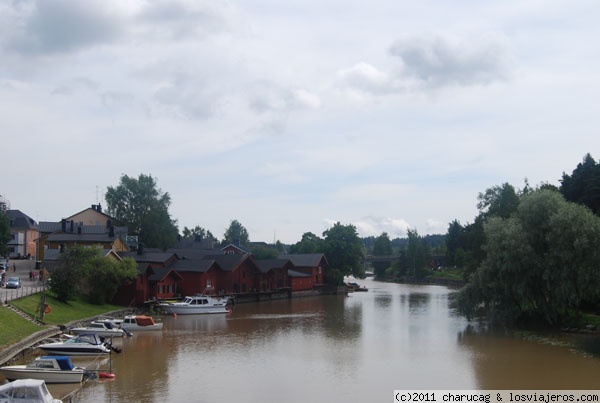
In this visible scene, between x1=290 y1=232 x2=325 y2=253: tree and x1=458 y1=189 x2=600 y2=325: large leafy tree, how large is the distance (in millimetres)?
62990

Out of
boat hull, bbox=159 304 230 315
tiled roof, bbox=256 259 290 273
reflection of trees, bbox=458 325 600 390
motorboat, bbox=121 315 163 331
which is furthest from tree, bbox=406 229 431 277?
motorboat, bbox=121 315 163 331

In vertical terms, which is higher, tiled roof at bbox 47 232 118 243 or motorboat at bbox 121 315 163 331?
tiled roof at bbox 47 232 118 243

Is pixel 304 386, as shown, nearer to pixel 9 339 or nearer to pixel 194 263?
pixel 9 339

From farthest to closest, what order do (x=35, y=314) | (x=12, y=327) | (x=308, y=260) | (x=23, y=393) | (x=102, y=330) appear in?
(x=308, y=260)
(x=35, y=314)
(x=102, y=330)
(x=12, y=327)
(x=23, y=393)

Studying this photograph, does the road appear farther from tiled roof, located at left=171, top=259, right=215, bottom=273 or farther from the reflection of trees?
the reflection of trees

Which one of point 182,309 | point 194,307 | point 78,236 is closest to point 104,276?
point 182,309

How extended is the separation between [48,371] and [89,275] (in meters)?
28.0

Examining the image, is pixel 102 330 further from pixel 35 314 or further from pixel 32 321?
pixel 35 314

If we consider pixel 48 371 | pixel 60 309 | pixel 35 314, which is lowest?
pixel 48 371

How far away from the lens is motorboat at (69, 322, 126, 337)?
4119 cm

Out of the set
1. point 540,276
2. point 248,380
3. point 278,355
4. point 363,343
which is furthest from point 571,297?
point 248,380

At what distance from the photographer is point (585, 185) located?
58812 mm

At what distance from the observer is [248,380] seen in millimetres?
29812

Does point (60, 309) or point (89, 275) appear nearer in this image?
point (60, 309)
